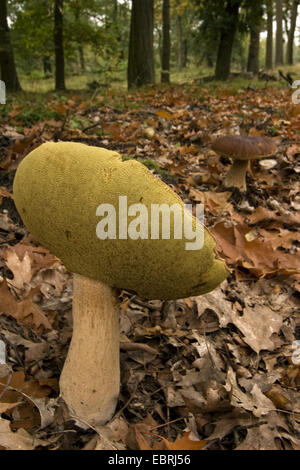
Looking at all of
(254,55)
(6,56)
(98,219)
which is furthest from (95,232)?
(254,55)

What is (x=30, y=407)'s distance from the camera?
4.75 feet

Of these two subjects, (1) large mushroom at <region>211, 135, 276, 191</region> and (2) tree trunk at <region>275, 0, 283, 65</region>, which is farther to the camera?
(2) tree trunk at <region>275, 0, 283, 65</region>

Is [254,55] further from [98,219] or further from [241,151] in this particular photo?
[98,219]

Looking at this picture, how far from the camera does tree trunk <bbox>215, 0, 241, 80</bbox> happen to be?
12.1 metres

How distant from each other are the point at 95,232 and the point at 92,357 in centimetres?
59

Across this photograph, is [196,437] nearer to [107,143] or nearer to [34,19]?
[107,143]

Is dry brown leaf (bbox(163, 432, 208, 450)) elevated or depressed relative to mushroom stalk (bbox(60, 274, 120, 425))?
depressed

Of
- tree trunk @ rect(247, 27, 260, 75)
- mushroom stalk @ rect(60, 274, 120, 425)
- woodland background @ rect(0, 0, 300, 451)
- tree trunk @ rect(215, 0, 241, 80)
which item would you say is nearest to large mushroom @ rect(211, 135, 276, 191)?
woodland background @ rect(0, 0, 300, 451)

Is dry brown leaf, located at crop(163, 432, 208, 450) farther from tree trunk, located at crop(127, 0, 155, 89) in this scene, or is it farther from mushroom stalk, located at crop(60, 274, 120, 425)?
tree trunk, located at crop(127, 0, 155, 89)

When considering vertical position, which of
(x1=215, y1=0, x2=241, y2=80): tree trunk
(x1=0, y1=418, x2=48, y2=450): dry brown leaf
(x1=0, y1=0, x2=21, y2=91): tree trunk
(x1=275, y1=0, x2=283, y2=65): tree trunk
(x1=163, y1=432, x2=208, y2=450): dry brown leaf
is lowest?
(x1=163, y1=432, x2=208, y2=450): dry brown leaf

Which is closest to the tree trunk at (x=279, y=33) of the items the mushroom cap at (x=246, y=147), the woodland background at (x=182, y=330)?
the woodland background at (x=182, y=330)

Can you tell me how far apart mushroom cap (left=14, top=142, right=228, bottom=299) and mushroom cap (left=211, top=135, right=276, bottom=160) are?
280 cm

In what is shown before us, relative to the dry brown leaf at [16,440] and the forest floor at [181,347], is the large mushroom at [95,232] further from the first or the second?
the dry brown leaf at [16,440]
